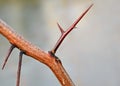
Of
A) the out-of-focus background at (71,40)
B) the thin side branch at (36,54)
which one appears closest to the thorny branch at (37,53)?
the thin side branch at (36,54)

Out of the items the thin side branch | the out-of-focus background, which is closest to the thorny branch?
the thin side branch

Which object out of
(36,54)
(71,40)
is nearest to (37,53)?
(36,54)

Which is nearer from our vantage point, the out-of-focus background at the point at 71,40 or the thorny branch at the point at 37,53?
the thorny branch at the point at 37,53

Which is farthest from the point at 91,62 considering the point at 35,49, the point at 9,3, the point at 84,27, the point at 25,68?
the point at 35,49

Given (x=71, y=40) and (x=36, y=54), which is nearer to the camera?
(x=36, y=54)

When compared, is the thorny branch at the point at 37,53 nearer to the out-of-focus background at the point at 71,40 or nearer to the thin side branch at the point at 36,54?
the thin side branch at the point at 36,54

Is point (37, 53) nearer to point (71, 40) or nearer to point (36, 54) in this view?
point (36, 54)

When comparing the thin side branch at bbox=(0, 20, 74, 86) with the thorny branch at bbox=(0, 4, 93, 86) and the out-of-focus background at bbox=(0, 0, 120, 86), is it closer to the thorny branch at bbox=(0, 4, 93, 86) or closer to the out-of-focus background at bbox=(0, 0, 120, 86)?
the thorny branch at bbox=(0, 4, 93, 86)

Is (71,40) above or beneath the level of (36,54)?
beneath
